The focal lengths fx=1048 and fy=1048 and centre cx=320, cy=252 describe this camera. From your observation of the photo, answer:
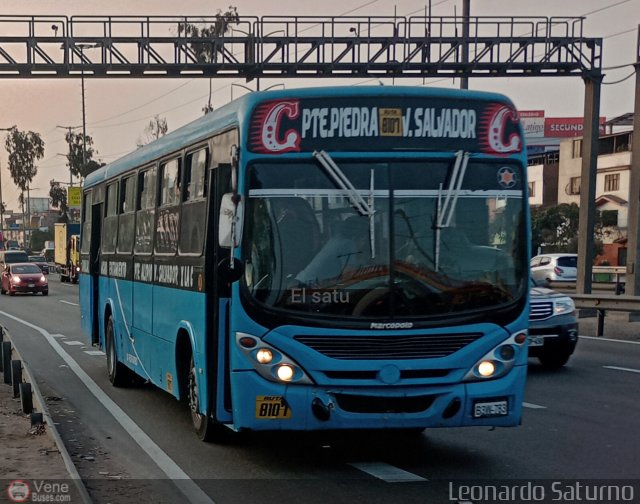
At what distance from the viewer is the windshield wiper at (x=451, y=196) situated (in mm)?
8008

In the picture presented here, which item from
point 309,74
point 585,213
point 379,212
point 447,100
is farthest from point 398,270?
point 309,74

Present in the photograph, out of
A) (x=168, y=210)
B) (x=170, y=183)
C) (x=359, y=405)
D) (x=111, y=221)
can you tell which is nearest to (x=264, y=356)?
(x=359, y=405)

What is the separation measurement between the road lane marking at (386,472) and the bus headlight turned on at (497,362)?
86 cm

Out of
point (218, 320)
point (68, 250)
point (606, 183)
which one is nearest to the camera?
point (218, 320)

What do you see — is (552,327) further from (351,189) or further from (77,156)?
(77,156)

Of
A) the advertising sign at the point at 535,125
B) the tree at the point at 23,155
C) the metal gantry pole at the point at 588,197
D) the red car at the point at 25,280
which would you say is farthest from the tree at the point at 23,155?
the metal gantry pole at the point at 588,197

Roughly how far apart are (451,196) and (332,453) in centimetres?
259

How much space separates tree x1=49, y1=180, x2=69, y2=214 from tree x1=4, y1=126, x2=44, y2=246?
8249 millimetres

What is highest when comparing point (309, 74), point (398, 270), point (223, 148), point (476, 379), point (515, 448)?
point (309, 74)

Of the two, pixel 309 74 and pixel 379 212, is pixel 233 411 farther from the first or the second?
pixel 309 74

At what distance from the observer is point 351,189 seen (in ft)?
26.1

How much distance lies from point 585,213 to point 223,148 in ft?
74.6

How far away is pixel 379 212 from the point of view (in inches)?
313

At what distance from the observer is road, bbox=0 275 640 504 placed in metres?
7.67
